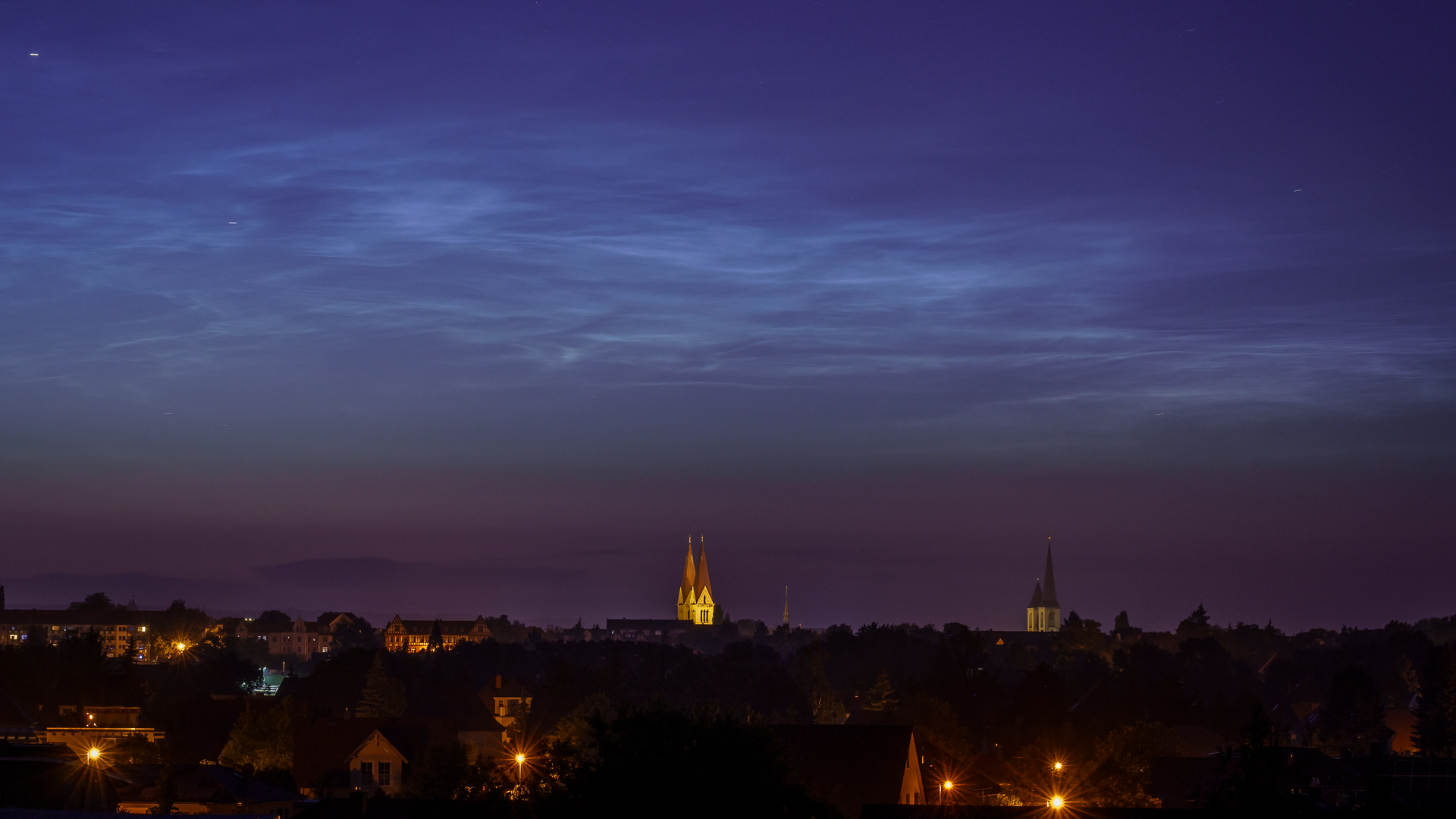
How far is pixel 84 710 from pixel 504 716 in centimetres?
4110

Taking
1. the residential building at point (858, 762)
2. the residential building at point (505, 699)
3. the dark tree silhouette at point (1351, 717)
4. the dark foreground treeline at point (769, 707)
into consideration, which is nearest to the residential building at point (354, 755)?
the dark foreground treeline at point (769, 707)

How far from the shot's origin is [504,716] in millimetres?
138625

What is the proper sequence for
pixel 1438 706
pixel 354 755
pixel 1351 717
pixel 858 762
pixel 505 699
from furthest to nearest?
pixel 505 699 → pixel 1351 717 → pixel 1438 706 → pixel 354 755 → pixel 858 762

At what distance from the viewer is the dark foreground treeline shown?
130 ft

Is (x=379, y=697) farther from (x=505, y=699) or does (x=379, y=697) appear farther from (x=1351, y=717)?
(x=1351, y=717)

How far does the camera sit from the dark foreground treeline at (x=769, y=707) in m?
39.6

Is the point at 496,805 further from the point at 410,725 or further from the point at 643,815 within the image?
the point at 410,725

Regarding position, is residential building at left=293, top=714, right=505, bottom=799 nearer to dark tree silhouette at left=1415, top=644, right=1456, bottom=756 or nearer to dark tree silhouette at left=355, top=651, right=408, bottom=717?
dark tree silhouette at left=355, top=651, right=408, bottom=717

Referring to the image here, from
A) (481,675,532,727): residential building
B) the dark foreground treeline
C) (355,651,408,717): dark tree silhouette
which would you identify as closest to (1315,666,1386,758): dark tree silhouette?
the dark foreground treeline

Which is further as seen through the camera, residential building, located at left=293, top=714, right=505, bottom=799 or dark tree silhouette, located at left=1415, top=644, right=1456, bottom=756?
dark tree silhouette, located at left=1415, top=644, right=1456, bottom=756

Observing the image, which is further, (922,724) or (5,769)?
(922,724)

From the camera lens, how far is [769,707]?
143875 mm

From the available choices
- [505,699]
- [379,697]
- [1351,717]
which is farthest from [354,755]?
[1351,717]

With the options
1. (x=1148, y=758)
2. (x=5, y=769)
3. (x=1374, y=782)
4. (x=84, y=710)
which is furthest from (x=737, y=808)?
(x=84, y=710)
